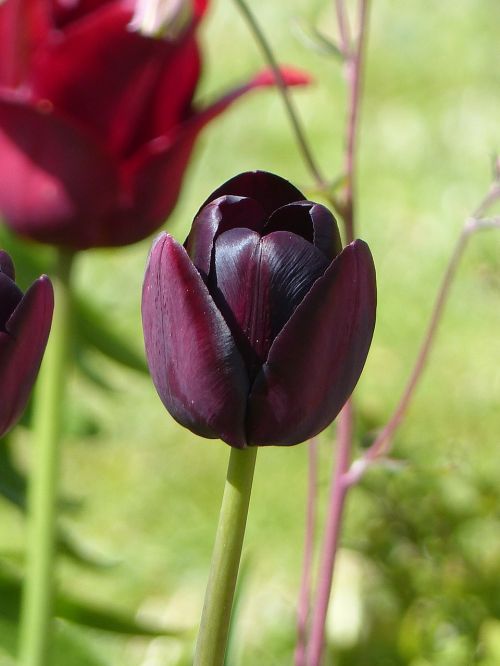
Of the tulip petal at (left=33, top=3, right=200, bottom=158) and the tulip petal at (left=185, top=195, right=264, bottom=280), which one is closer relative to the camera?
the tulip petal at (left=185, top=195, right=264, bottom=280)

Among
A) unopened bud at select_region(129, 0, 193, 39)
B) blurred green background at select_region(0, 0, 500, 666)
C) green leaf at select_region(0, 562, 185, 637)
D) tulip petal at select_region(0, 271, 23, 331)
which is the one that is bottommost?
blurred green background at select_region(0, 0, 500, 666)

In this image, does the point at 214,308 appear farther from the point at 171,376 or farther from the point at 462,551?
the point at 462,551

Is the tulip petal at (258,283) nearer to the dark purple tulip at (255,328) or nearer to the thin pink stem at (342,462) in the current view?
the dark purple tulip at (255,328)

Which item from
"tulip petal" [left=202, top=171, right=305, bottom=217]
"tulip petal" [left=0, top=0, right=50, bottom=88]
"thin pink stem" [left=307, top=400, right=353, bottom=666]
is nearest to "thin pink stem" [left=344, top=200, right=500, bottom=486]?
"thin pink stem" [left=307, top=400, right=353, bottom=666]

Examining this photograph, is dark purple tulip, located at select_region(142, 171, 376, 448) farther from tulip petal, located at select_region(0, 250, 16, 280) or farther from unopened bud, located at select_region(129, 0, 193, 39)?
unopened bud, located at select_region(129, 0, 193, 39)

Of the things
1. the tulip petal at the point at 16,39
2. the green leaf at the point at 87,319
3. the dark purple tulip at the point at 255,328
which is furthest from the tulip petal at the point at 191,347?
the green leaf at the point at 87,319

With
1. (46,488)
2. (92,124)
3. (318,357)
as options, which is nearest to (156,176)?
(92,124)

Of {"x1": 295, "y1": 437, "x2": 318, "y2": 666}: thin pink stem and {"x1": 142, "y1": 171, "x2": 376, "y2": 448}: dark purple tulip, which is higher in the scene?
{"x1": 142, "y1": 171, "x2": 376, "y2": 448}: dark purple tulip
